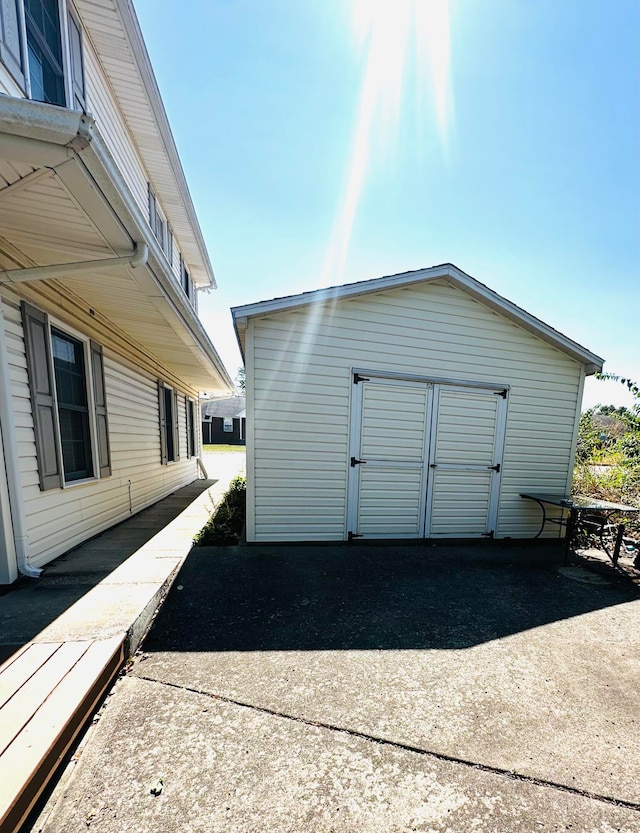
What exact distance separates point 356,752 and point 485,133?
7267mm

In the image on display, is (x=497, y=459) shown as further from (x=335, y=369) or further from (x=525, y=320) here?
(x=335, y=369)

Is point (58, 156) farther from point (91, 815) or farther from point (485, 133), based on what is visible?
point (485, 133)

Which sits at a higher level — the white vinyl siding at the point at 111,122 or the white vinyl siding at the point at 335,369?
the white vinyl siding at the point at 111,122

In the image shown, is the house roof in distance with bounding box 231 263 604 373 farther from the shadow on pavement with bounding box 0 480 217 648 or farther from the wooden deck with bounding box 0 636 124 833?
the wooden deck with bounding box 0 636 124 833

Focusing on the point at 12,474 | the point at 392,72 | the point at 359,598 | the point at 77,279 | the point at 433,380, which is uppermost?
the point at 392,72

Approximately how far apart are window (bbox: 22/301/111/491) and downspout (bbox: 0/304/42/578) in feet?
0.98

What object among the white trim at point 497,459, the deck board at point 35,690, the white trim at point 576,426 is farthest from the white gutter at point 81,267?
the white trim at point 576,426

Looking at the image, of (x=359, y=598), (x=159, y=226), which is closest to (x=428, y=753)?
(x=359, y=598)

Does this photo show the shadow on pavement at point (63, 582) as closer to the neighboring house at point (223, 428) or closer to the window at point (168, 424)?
the window at point (168, 424)

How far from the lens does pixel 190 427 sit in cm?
932

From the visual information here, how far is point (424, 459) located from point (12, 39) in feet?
18.3

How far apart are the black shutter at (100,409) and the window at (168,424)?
2.31m

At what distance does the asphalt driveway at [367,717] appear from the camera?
125cm

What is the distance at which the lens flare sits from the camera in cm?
395
